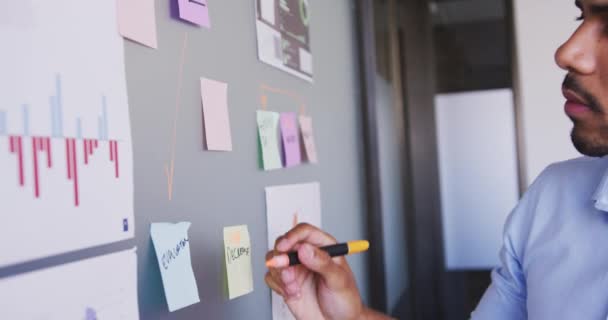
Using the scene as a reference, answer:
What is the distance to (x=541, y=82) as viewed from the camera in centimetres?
227

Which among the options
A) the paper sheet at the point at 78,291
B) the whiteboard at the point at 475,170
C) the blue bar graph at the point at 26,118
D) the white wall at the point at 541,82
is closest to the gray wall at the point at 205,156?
the paper sheet at the point at 78,291

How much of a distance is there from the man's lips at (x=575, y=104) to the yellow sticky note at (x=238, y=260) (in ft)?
1.68

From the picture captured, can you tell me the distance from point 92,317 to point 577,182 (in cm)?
72

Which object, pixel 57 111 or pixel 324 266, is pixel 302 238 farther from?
pixel 57 111

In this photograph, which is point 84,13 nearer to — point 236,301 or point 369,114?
point 236,301

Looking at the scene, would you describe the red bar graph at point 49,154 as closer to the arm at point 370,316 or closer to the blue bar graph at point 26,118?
the blue bar graph at point 26,118

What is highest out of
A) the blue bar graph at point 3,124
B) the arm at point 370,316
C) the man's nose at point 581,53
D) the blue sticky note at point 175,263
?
the man's nose at point 581,53

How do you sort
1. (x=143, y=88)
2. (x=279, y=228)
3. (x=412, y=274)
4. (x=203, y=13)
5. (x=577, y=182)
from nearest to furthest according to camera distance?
(x=143, y=88), (x=203, y=13), (x=577, y=182), (x=279, y=228), (x=412, y=274)

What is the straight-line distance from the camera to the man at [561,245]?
725 mm

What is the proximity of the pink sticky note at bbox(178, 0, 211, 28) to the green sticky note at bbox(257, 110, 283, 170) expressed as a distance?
20cm

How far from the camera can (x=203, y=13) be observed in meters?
0.72

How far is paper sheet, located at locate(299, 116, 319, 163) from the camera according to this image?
1078 mm

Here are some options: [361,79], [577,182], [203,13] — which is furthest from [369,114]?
[203,13]

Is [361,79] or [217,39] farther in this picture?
[361,79]
